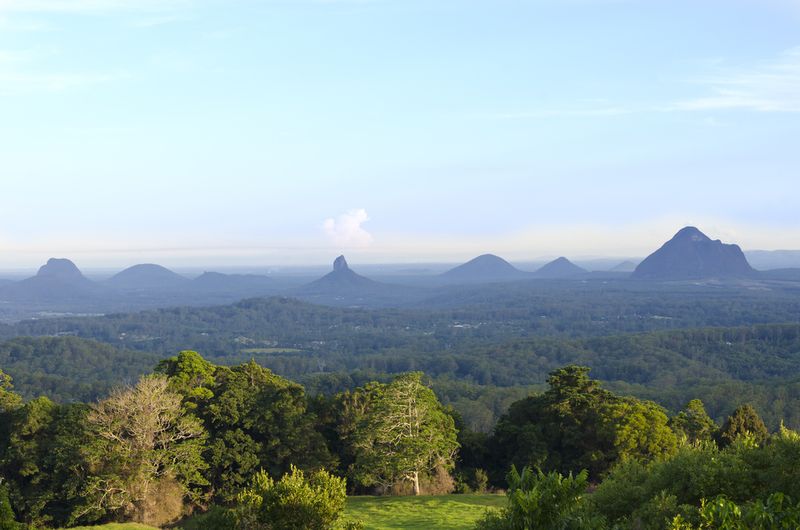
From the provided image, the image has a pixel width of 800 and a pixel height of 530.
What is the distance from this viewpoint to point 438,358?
5694 inches

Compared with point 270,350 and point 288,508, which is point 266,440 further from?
point 270,350

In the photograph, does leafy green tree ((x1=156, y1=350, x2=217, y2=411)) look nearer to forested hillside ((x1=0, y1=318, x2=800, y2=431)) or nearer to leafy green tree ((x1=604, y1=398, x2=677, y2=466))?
leafy green tree ((x1=604, y1=398, x2=677, y2=466))

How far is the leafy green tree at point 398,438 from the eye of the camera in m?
31.2

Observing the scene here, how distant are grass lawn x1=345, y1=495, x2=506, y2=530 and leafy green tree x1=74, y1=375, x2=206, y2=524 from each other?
8.93m

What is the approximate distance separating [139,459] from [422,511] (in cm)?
1392

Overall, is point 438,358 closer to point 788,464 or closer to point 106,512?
point 106,512

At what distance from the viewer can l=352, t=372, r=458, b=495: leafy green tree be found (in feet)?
102

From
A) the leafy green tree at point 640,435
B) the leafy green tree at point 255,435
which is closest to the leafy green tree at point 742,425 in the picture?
the leafy green tree at point 640,435

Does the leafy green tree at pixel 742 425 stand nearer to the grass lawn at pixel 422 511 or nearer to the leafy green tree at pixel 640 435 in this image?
the leafy green tree at pixel 640 435

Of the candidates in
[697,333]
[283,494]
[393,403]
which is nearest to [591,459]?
[393,403]

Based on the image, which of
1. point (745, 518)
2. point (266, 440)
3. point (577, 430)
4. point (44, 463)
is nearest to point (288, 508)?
point (745, 518)

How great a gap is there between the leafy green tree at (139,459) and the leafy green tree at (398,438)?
868 centimetres

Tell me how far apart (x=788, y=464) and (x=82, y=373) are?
152 m

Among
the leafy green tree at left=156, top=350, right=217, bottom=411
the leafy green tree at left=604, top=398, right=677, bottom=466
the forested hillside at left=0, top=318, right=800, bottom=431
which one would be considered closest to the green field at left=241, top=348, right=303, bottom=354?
the forested hillside at left=0, top=318, right=800, bottom=431
